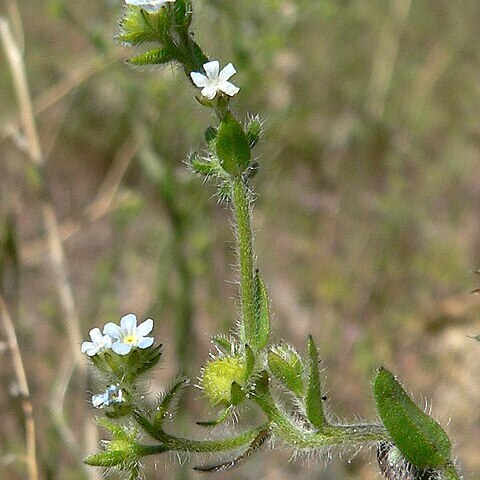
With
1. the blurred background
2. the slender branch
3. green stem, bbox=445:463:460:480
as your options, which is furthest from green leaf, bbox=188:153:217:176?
the blurred background

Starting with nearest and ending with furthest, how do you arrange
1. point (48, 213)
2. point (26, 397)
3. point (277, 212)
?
point (26, 397), point (48, 213), point (277, 212)

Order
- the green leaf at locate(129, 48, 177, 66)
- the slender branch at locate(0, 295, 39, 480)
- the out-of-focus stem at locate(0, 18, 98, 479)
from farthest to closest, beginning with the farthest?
the out-of-focus stem at locate(0, 18, 98, 479), the slender branch at locate(0, 295, 39, 480), the green leaf at locate(129, 48, 177, 66)

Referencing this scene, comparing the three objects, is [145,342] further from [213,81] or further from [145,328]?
[213,81]

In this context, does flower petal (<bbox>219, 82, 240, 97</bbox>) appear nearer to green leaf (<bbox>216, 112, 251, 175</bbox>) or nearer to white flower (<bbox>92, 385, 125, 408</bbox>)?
green leaf (<bbox>216, 112, 251, 175</bbox>)

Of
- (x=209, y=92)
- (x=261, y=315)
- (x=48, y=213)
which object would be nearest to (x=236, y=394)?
(x=261, y=315)

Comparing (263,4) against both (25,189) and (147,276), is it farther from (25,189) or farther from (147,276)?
(25,189)

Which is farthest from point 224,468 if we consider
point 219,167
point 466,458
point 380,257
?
point 380,257
